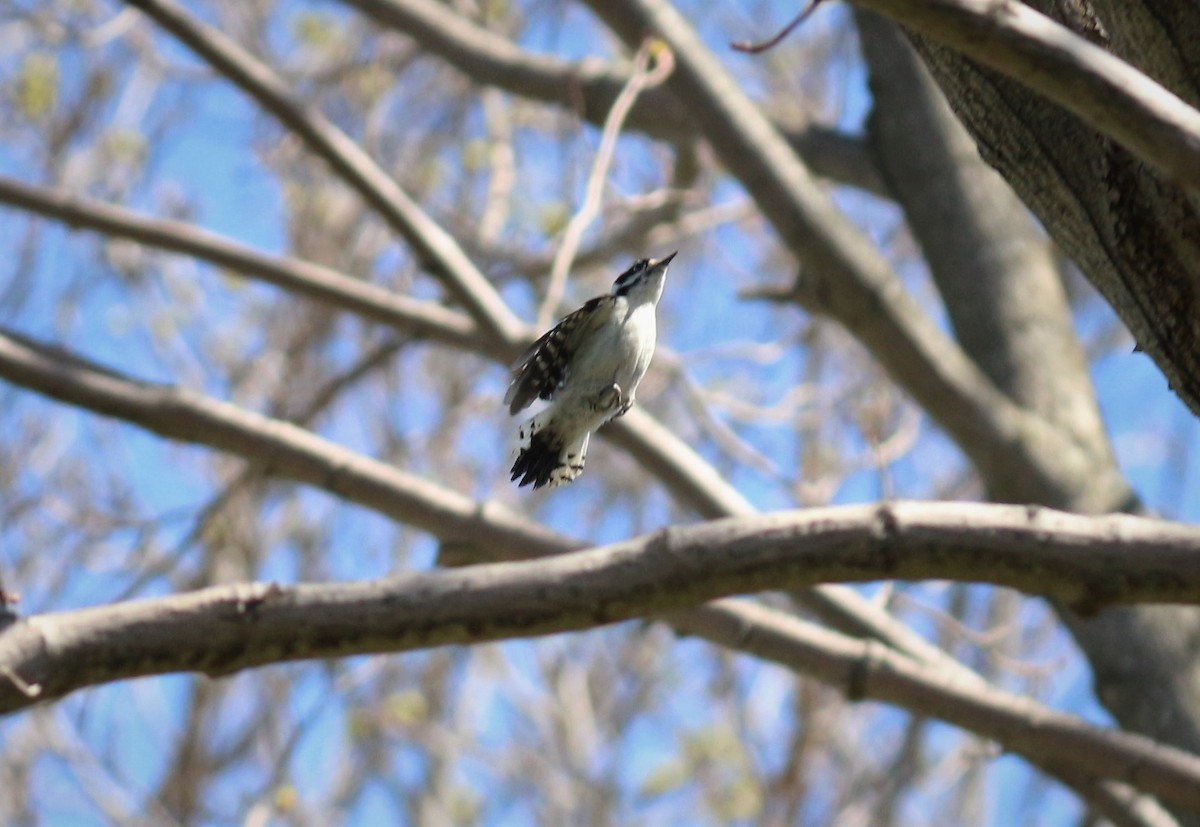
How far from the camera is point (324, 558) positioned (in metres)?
7.93

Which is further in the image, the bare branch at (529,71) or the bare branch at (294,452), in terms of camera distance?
the bare branch at (529,71)

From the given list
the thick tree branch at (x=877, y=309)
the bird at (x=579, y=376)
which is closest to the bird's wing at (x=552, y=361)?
the bird at (x=579, y=376)

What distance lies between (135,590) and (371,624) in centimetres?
189

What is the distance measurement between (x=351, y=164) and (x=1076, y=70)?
3.14m

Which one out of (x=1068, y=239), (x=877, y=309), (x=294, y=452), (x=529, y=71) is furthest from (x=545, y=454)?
(x=529, y=71)

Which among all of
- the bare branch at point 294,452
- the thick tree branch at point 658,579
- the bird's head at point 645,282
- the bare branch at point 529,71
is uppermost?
the bare branch at point 529,71

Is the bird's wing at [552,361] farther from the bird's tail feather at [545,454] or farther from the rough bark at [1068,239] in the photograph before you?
the rough bark at [1068,239]

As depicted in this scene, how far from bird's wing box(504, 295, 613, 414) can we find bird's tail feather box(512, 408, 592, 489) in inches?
2.4

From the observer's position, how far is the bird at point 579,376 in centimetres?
226

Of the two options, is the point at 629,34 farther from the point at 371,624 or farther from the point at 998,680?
the point at 998,680

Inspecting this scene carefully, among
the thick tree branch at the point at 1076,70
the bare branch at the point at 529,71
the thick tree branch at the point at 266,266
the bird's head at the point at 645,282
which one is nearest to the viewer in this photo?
the thick tree branch at the point at 1076,70

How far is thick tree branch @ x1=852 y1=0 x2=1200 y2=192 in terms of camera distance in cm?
137

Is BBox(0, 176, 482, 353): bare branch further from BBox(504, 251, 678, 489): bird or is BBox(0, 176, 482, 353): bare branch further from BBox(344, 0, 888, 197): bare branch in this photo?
BBox(504, 251, 678, 489): bird

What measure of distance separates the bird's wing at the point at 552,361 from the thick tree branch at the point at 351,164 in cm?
153
